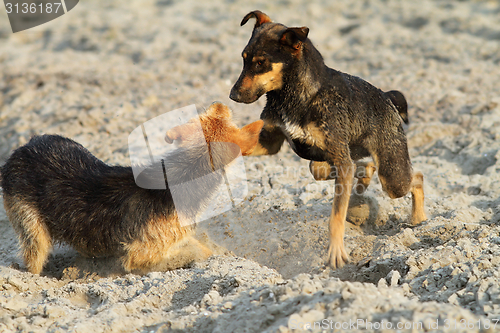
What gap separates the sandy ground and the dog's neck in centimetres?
48

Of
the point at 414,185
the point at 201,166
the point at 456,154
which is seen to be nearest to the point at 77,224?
the point at 201,166

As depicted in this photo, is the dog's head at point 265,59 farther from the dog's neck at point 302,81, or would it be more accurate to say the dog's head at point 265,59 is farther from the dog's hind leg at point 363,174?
the dog's hind leg at point 363,174

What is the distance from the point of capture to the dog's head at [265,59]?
378cm

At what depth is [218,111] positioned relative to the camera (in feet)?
12.5

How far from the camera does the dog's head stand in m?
3.78

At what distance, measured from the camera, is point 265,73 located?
12.5 feet

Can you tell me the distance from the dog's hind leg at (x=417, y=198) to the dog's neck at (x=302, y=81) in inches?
62.4

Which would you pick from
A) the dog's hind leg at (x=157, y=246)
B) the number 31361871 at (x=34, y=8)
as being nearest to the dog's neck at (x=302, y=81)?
the dog's hind leg at (x=157, y=246)

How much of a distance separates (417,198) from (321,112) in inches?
64.2

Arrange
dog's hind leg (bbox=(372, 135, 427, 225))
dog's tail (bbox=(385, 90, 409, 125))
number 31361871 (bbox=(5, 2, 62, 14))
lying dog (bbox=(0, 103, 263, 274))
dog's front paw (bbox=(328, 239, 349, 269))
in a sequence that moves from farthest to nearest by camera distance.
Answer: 1. number 31361871 (bbox=(5, 2, 62, 14))
2. dog's tail (bbox=(385, 90, 409, 125))
3. dog's hind leg (bbox=(372, 135, 427, 225))
4. lying dog (bbox=(0, 103, 263, 274))
5. dog's front paw (bbox=(328, 239, 349, 269))

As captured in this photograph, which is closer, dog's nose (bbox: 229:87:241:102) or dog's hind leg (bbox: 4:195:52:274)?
dog's nose (bbox: 229:87:241:102)

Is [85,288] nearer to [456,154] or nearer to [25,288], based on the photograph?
[25,288]

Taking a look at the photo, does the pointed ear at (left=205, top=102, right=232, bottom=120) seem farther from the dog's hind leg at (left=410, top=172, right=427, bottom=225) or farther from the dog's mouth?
the dog's hind leg at (left=410, top=172, right=427, bottom=225)

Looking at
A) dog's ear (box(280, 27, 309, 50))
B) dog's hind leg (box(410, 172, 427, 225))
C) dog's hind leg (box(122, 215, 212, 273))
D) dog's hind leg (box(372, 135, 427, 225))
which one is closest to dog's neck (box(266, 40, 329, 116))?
dog's ear (box(280, 27, 309, 50))
